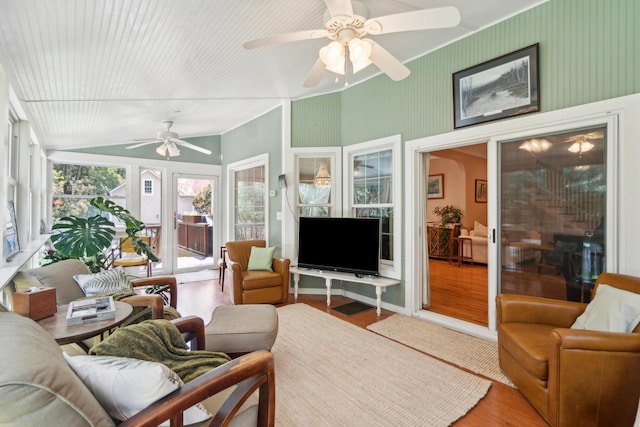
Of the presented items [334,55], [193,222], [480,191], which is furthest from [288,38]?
[480,191]

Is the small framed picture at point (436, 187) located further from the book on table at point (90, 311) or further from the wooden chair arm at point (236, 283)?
the book on table at point (90, 311)

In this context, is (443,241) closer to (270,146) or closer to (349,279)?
(349,279)

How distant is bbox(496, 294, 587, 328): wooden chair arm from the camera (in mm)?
2152

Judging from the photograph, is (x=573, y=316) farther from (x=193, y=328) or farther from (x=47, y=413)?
(x=47, y=413)

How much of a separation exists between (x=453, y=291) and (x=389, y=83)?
10.4 ft

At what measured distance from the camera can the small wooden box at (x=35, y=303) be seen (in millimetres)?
1612

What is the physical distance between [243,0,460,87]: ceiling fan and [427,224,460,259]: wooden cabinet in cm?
561

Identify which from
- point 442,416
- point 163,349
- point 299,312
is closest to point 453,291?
point 299,312

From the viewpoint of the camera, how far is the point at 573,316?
7.02ft

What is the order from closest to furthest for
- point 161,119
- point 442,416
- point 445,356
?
point 442,416 < point 445,356 < point 161,119

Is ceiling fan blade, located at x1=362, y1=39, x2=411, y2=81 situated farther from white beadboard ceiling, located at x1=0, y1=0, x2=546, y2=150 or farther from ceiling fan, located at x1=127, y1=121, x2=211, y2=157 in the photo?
ceiling fan, located at x1=127, y1=121, x2=211, y2=157

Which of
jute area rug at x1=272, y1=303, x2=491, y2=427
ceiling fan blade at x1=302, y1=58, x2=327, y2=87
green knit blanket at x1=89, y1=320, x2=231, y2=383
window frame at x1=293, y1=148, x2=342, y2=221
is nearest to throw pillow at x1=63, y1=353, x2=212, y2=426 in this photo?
green knit blanket at x1=89, y1=320, x2=231, y2=383

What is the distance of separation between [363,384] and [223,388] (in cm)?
136

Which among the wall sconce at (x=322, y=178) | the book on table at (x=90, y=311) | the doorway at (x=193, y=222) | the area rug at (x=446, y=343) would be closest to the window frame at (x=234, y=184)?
the doorway at (x=193, y=222)
